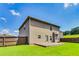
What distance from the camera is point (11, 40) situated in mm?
15695

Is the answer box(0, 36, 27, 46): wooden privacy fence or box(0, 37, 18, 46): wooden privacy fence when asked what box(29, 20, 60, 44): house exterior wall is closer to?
box(0, 36, 27, 46): wooden privacy fence

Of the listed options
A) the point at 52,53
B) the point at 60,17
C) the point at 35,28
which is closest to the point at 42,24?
the point at 35,28

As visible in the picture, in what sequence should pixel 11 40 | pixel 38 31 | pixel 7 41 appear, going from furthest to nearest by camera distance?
pixel 38 31 → pixel 11 40 → pixel 7 41

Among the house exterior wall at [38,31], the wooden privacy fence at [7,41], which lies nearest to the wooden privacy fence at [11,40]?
the wooden privacy fence at [7,41]

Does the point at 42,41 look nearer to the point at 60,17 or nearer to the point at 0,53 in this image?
the point at 60,17

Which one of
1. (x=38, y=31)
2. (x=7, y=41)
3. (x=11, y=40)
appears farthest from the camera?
(x=38, y=31)

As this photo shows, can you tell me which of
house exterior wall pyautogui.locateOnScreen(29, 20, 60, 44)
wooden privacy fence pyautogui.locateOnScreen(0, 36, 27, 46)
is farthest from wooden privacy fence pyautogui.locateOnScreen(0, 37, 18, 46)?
house exterior wall pyautogui.locateOnScreen(29, 20, 60, 44)

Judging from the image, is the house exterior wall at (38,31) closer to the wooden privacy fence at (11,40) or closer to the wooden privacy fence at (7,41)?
the wooden privacy fence at (11,40)

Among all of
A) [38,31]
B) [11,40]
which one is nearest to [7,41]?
[11,40]

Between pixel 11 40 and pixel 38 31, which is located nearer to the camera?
pixel 11 40

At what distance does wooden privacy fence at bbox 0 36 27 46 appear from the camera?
15.0 metres

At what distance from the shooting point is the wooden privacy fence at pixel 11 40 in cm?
1495

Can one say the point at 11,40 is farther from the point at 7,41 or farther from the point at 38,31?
the point at 38,31

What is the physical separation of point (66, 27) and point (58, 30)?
3.01 meters
